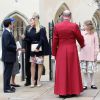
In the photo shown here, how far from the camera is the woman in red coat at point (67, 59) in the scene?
10731 mm

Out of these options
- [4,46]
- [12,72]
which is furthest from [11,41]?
[12,72]

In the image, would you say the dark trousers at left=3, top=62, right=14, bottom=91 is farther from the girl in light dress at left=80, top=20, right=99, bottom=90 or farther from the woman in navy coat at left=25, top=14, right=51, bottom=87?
the girl in light dress at left=80, top=20, right=99, bottom=90

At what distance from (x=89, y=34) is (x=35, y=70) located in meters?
1.77

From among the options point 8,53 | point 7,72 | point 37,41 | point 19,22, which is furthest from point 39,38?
point 19,22

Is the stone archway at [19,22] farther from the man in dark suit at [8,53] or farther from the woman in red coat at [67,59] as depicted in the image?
the woman in red coat at [67,59]

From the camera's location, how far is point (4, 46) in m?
11.7

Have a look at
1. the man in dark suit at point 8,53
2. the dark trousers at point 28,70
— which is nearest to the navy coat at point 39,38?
the dark trousers at point 28,70

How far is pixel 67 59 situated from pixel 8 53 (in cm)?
162

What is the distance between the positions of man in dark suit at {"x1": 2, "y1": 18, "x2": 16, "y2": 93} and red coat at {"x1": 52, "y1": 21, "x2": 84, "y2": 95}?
1288mm

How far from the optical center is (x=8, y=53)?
11.7 metres

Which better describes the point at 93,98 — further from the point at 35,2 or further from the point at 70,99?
the point at 35,2

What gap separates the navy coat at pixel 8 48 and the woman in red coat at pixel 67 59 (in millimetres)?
1268

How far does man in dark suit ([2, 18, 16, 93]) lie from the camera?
457 inches

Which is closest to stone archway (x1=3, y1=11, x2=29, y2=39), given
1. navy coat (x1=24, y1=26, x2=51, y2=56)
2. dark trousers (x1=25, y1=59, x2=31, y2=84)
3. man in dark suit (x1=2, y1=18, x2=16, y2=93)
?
dark trousers (x1=25, y1=59, x2=31, y2=84)
